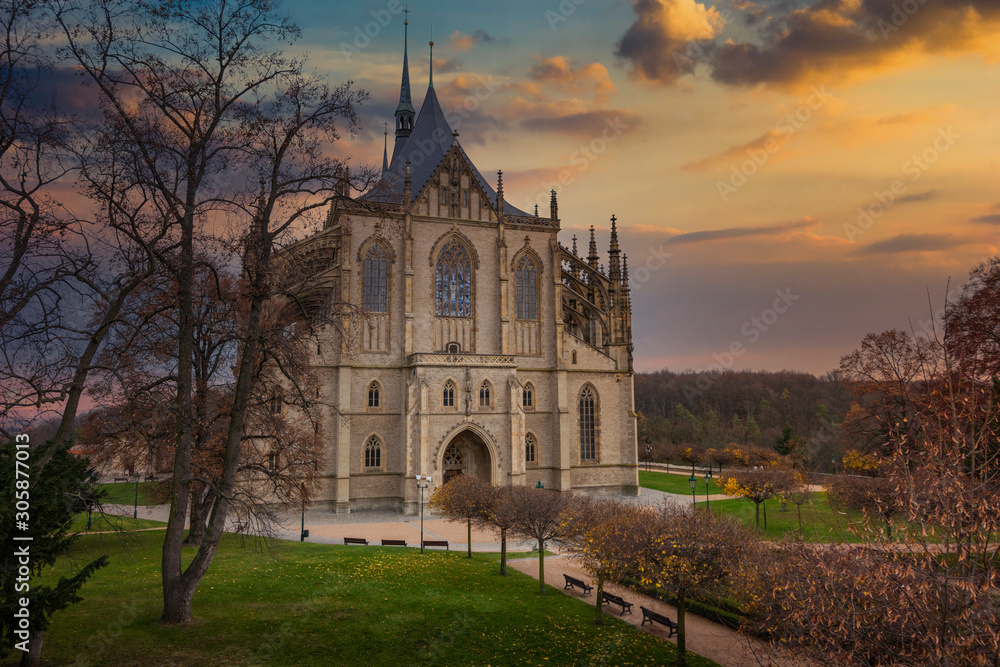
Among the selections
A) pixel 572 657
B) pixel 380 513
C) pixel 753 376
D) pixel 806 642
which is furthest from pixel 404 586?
pixel 753 376

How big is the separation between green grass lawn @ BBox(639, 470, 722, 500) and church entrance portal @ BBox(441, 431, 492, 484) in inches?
632

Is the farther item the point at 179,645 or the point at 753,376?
the point at 753,376

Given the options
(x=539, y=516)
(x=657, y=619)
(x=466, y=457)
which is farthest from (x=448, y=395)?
(x=657, y=619)

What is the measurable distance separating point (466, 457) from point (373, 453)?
21.4 feet

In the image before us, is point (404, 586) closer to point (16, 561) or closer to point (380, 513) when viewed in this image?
point (16, 561)

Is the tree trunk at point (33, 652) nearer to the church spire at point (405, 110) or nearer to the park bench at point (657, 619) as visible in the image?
the park bench at point (657, 619)

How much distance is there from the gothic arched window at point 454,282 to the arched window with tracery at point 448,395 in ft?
18.0

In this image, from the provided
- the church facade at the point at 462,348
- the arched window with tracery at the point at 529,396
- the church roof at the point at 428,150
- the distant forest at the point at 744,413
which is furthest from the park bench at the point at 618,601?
the distant forest at the point at 744,413

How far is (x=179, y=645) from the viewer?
41.0 feet

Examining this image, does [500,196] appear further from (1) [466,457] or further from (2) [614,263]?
(1) [466,457]

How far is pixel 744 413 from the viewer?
10006cm

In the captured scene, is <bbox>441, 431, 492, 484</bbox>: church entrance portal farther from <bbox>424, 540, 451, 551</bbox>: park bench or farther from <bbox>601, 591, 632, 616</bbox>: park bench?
<bbox>601, 591, 632, 616</bbox>: park bench

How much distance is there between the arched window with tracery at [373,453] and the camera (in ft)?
126

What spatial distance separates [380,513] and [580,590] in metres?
19.1
